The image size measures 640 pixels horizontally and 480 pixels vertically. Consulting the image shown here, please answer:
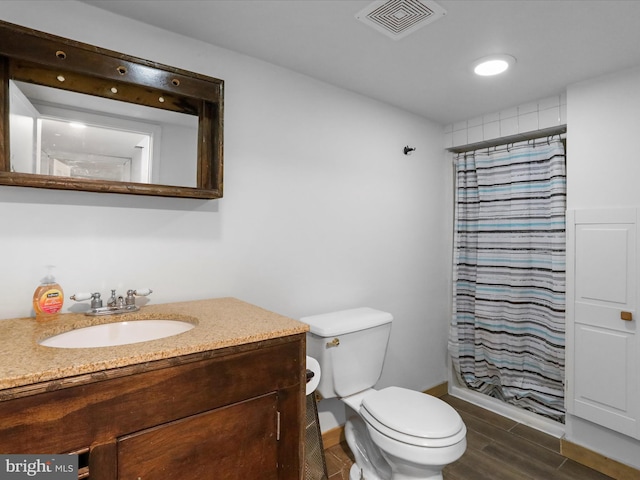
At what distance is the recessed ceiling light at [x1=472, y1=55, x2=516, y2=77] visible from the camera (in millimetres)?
1767

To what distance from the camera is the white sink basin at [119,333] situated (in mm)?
1187

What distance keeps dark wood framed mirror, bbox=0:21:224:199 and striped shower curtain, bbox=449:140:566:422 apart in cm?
192

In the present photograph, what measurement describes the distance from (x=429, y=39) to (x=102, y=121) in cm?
140

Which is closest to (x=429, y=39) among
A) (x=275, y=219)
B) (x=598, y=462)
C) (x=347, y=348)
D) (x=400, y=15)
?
(x=400, y=15)

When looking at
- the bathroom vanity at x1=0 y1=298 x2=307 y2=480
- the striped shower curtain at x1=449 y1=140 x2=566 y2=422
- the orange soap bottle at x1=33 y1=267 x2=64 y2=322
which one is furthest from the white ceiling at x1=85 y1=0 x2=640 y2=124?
the bathroom vanity at x1=0 y1=298 x2=307 y2=480

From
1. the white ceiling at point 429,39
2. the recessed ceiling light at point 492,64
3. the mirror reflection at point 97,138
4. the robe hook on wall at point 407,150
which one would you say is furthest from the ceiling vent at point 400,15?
the robe hook on wall at point 407,150

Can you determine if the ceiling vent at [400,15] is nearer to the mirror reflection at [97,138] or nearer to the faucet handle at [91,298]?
the mirror reflection at [97,138]

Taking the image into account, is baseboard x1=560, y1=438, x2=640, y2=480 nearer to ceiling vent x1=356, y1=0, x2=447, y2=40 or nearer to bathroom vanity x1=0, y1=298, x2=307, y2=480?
bathroom vanity x1=0, y1=298, x2=307, y2=480

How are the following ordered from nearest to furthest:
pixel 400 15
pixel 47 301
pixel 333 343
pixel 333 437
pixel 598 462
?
pixel 47 301, pixel 400 15, pixel 333 343, pixel 598 462, pixel 333 437

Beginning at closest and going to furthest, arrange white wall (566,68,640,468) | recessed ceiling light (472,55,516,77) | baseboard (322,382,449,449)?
recessed ceiling light (472,55,516,77) < white wall (566,68,640,468) < baseboard (322,382,449,449)

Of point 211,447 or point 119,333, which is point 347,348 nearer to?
point 211,447

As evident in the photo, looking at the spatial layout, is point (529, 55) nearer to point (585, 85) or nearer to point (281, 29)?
point (585, 85)

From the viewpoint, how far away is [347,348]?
1848 mm

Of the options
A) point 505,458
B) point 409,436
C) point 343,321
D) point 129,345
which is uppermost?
point 129,345
